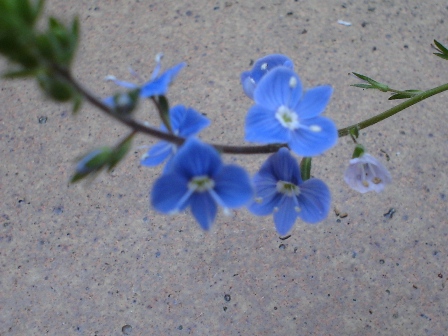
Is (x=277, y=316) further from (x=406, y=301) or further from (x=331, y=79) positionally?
(x=331, y=79)

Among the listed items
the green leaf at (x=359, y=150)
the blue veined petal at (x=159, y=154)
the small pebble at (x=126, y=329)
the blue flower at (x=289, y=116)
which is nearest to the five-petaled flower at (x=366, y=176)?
the green leaf at (x=359, y=150)

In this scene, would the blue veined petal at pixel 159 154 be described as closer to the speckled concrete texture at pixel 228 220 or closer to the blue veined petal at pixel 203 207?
the blue veined petal at pixel 203 207

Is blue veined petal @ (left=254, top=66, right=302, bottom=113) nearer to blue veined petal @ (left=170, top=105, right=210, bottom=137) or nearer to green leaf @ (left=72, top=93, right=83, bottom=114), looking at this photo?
blue veined petal @ (left=170, top=105, right=210, bottom=137)

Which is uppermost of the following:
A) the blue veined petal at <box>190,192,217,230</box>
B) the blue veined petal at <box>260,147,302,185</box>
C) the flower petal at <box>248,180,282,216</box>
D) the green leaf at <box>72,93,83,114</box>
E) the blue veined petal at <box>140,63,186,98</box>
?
the green leaf at <box>72,93,83,114</box>

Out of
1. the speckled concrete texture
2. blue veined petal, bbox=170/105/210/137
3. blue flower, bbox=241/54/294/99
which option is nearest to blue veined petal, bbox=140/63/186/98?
blue veined petal, bbox=170/105/210/137

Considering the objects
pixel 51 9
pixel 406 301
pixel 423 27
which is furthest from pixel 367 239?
pixel 51 9
